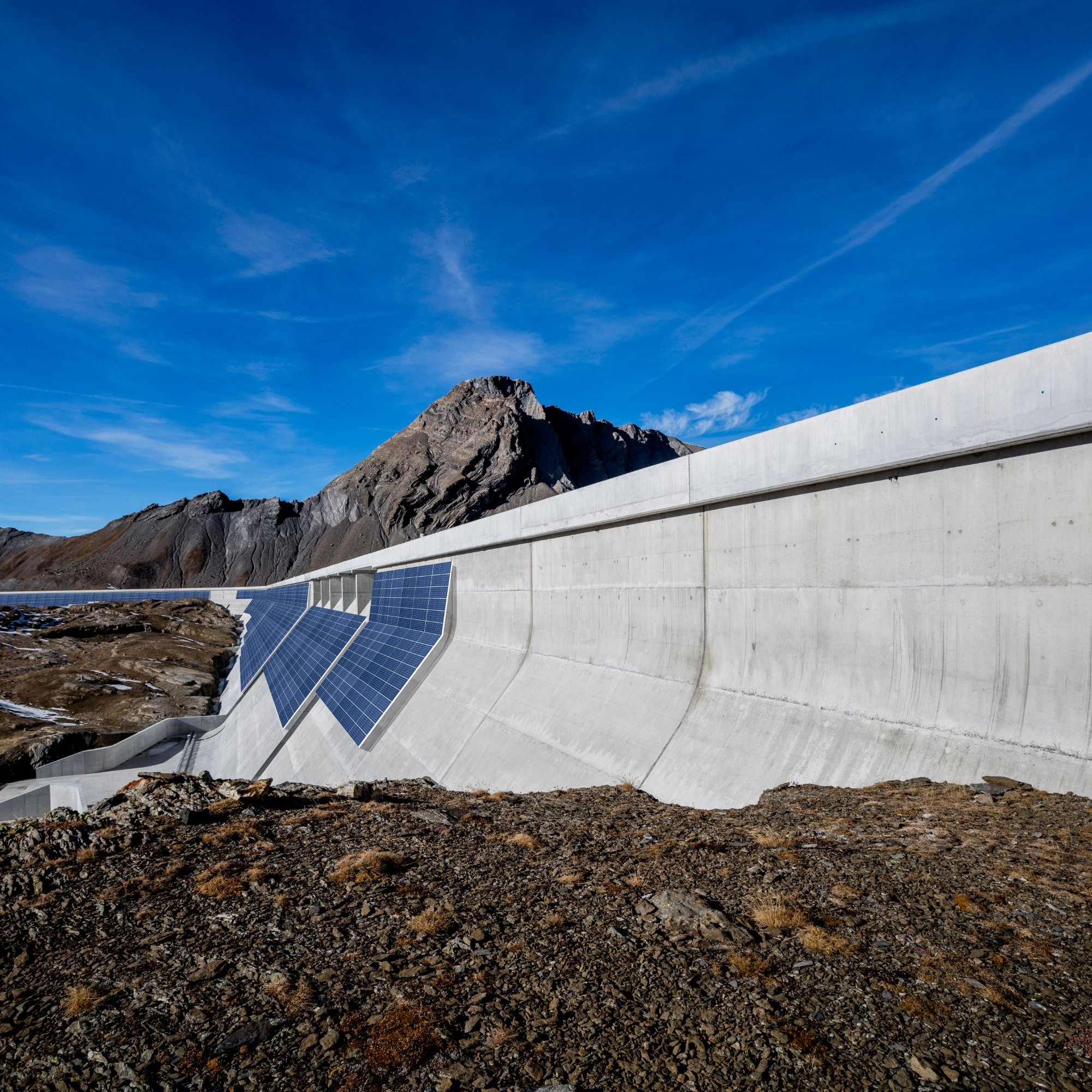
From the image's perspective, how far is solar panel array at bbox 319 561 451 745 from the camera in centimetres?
1628

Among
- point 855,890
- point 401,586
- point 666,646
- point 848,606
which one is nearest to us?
point 855,890

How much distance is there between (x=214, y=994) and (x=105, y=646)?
41.3m

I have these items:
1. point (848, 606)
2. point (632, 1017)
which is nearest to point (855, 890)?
point (632, 1017)

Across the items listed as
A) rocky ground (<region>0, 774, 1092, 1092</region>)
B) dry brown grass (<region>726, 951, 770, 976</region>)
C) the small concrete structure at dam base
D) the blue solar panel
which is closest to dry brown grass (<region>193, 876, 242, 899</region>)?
rocky ground (<region>0, 774, 1092, 1092</region>)

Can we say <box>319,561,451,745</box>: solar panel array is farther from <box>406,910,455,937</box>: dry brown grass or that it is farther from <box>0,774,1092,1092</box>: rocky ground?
<box>406,910,455,937</box>: dry brown grass

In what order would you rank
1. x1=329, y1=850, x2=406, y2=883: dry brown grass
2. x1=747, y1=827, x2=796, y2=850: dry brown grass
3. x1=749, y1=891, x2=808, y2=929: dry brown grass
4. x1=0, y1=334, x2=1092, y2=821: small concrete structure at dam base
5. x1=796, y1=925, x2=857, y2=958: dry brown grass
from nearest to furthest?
x1=796, y1=925, x2=857, y2=958: dry brown grass < x1=749, y1=891, x2=808, y2=929: dry brown grass < x1=329, y1=850, x2=406, y2=883: dry brown grass < x1=747, y1=827, x2=796, y2=850: dry brown grass < x1=0, y1=334, x2=1092, y2=821: small concrete structure at dam base

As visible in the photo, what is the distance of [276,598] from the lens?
187 ft

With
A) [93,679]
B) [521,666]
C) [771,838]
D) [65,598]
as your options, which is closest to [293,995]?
[771,838]

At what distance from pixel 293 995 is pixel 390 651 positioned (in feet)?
54.8

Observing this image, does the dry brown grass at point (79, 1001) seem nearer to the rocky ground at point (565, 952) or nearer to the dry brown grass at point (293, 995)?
the rocky ground at point (565, 952)

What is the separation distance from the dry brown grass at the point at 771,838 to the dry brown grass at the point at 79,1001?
13.2 feet

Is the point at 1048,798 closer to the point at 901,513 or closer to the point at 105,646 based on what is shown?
the point at 901,513

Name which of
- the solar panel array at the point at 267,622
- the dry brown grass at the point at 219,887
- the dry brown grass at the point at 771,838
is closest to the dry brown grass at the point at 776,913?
the dry brown grass at the point at 771,838

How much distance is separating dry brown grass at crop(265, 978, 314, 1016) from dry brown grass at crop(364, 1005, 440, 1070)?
39cm
